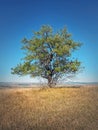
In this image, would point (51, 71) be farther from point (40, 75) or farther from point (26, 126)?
point (26, 126)

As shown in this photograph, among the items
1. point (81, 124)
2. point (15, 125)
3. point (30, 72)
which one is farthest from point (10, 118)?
point (30, 72)

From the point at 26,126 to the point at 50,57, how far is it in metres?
36.2

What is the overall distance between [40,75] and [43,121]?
1386 inches

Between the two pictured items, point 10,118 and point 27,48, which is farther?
point 27,48

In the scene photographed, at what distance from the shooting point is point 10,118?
528 inches

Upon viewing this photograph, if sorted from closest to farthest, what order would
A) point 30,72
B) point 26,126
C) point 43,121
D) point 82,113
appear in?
point 26,126, point 43,121, point 82,113, point 30,72

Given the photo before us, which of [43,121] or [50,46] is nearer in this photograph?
[43,121]

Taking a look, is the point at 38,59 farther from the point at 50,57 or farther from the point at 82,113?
the point at 82,113

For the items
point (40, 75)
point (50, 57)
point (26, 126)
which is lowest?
point (26, 126)

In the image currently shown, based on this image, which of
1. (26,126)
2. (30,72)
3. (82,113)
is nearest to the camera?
(26,126)

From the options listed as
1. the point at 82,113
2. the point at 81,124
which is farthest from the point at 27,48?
the point at 81,124

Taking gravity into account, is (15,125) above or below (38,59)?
below

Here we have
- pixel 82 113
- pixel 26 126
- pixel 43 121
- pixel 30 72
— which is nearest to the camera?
pixel 26 126

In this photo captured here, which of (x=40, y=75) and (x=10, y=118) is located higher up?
(x=40, y=75)
